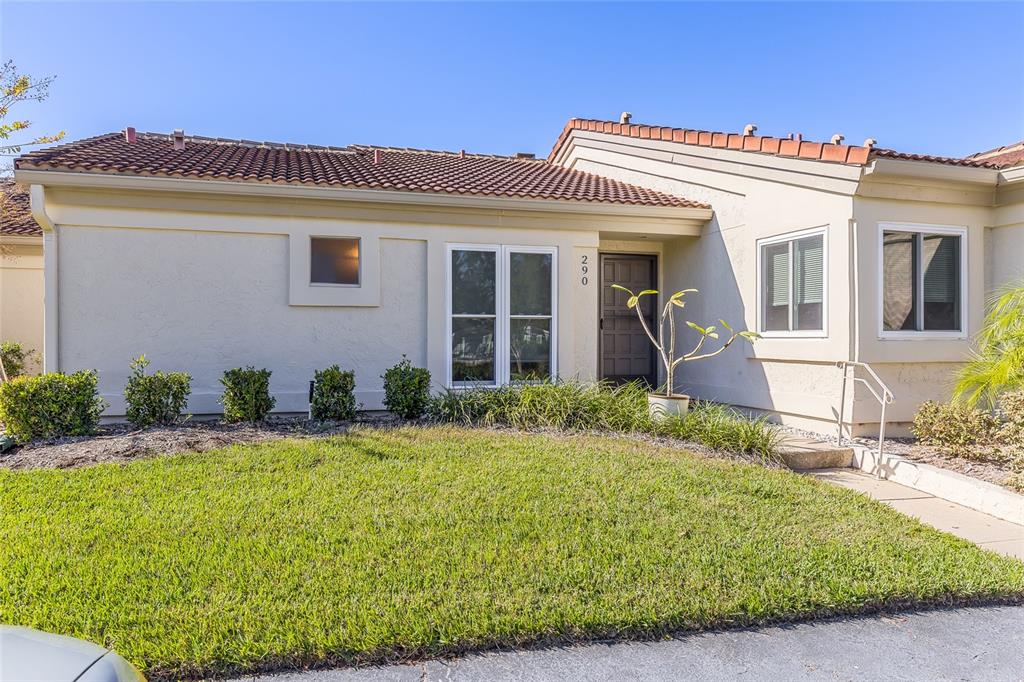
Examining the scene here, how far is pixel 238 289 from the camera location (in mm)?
8336

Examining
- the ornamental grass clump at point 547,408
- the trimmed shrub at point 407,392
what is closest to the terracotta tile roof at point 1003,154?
the ornamental grass clump at point 547,408

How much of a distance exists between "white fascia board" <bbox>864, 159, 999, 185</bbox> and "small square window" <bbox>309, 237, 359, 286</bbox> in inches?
267

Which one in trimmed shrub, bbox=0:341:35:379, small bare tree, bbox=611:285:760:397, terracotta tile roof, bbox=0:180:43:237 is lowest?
trimmed shrub, bbox=0:341:35:379

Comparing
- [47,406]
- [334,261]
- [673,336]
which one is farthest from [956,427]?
[47,406]

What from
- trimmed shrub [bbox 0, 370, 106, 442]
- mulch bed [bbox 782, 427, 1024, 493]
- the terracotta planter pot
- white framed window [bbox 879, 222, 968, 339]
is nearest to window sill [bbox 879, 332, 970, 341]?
white framed window [bbox 879, 222, 968, 339]

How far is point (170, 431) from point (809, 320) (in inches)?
322

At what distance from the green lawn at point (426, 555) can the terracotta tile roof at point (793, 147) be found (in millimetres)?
4101

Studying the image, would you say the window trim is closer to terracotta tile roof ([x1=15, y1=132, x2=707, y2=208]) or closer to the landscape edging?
terracotta tile roof ([x1=15, y1=132, x2=707, y2=208])

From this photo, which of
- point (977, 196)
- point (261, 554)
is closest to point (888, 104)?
point (977, 196)

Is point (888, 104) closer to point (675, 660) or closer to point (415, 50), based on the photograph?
point (415, 50)

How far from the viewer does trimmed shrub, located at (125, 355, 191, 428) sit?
7363mm

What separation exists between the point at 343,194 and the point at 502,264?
8.21ft

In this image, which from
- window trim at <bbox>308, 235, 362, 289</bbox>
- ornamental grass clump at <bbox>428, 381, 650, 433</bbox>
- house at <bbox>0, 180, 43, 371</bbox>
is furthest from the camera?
house at <bbox>0, 180, 43, 371</bbox>

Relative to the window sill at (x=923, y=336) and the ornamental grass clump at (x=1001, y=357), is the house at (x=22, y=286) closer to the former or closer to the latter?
the window sill at (x=923, y=336)
